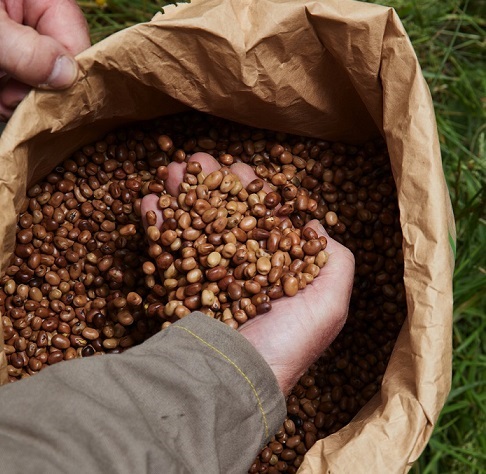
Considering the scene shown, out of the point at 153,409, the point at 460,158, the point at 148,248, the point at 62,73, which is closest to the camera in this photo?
the point at 153,409

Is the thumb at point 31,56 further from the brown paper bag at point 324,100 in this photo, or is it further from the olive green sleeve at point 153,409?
the olive green sleeve at point 153,409

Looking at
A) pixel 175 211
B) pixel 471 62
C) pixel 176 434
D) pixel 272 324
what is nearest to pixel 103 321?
pixel 175 211

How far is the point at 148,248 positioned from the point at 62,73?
2.10ft

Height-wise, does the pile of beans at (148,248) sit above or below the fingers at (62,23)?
below

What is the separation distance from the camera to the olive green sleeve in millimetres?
1285

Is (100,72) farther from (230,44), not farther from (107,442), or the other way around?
(107,442)

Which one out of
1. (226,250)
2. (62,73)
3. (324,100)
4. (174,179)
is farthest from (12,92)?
(324,100)

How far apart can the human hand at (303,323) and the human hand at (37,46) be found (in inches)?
32.1

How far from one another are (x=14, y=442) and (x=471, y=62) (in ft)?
8.41

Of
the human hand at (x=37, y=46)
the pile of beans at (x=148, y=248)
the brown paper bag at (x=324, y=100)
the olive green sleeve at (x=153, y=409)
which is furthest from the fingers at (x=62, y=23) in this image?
the olive green sleeve at (x=153, y=409)

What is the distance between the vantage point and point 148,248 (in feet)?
7.03

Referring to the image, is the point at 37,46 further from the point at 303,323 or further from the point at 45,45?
the point at 303,323

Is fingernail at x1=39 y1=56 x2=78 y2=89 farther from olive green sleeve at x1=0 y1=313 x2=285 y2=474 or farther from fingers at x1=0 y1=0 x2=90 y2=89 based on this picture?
olive green sleeve at x1=0 y1=313 x2=285 y2=474

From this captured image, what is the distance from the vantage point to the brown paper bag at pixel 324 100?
1.61 meters
